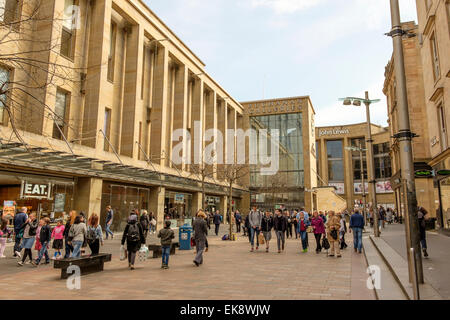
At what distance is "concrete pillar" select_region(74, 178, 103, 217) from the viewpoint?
1992cm

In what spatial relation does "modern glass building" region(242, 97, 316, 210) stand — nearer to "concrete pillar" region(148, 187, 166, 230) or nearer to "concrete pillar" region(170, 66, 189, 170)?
"concrete pillar" region(170, 66, 189, 170)

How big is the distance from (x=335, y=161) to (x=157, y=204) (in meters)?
56.0

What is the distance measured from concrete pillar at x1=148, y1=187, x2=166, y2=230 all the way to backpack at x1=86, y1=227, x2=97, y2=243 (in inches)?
672

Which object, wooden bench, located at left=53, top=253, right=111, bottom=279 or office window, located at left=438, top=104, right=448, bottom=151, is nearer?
wooden bench, located at left=53, top=253, right=111, bottom=279

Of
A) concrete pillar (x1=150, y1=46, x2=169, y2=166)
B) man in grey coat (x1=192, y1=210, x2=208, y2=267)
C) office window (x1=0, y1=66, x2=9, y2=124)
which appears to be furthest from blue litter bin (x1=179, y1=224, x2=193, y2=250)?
concrete pillar (x1=150, y1=46, x2=169, y2=166)

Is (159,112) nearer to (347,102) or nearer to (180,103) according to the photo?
(180,103)

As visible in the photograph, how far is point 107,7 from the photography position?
23.2 m

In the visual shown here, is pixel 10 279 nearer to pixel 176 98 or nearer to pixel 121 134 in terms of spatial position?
pixel 121 134

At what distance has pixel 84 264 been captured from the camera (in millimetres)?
8508

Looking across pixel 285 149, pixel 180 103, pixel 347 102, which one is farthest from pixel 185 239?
pixel 285 149

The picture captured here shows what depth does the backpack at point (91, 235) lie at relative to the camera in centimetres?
1012

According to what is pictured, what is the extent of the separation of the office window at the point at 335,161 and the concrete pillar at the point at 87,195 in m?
62.3

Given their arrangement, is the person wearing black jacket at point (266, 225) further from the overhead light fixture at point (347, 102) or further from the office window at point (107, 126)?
the office window at point (107, 126)

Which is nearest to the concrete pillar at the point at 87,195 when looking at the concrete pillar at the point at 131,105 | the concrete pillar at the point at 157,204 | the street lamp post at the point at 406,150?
the concrete pillar at the point at 131,105
